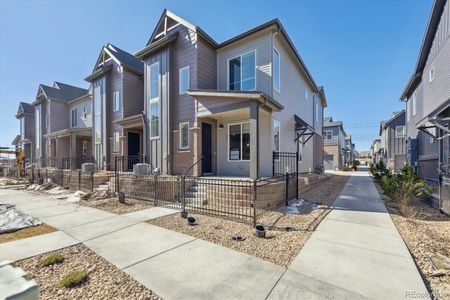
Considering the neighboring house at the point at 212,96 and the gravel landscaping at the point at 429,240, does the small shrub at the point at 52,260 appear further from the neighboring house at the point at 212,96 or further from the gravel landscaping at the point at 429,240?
the neighboring house at the point at 212,96

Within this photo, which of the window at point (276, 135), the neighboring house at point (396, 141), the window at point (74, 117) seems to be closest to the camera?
the window at point (276, 135)

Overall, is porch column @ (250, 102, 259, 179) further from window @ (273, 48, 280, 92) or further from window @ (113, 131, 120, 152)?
window @ (113, 131, 120, 152)

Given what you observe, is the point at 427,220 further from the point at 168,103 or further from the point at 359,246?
the point at 168,103

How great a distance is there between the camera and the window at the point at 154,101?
12.7m

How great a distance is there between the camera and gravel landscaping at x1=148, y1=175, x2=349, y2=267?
3.99 meters

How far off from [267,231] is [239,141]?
618 cm

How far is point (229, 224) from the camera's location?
566 cm

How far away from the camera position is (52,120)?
2288 cm

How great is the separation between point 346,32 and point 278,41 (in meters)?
5.78

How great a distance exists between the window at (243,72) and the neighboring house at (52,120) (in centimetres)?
1785

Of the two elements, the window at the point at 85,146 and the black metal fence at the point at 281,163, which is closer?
the black metal fence at the point at 281,163

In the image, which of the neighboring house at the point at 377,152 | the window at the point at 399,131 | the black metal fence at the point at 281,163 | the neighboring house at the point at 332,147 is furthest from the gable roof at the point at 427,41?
the neighboring house at the point at 377,152

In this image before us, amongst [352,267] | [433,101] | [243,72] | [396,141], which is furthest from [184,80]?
[396,141]

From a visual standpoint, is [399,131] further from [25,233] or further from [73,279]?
[25,233]
